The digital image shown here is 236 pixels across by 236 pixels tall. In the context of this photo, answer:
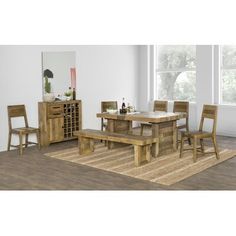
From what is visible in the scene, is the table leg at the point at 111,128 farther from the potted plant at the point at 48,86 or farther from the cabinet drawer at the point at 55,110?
the potted plant at the point at 48,86

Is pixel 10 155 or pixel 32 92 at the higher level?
pixel 32 92

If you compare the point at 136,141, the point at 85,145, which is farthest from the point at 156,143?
the point at 85,145

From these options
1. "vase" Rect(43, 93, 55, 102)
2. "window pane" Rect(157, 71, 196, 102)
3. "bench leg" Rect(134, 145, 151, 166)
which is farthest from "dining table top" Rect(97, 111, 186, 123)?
"window pane" Rect(157, 71, 196, 102)

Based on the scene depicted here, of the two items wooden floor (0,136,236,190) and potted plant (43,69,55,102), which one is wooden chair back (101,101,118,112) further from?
wooden floor (0,136,236,190)

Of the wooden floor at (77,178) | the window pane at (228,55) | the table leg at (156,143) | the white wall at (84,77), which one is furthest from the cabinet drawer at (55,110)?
the window pane at (228,55)

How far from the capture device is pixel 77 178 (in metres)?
4.84

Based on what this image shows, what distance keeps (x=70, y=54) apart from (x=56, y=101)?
3.71 feet

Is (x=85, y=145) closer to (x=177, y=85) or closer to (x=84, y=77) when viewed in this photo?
(x=84, y=77)

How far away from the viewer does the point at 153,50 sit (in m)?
9.12

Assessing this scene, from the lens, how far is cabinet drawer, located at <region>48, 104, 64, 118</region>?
694cm

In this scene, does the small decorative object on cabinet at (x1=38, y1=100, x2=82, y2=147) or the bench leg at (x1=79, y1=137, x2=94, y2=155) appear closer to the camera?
the bench leg at (x1=79, y1=137, x2=94, y2=155)

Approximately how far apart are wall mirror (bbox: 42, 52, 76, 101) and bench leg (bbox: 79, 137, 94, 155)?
4.40 feet
